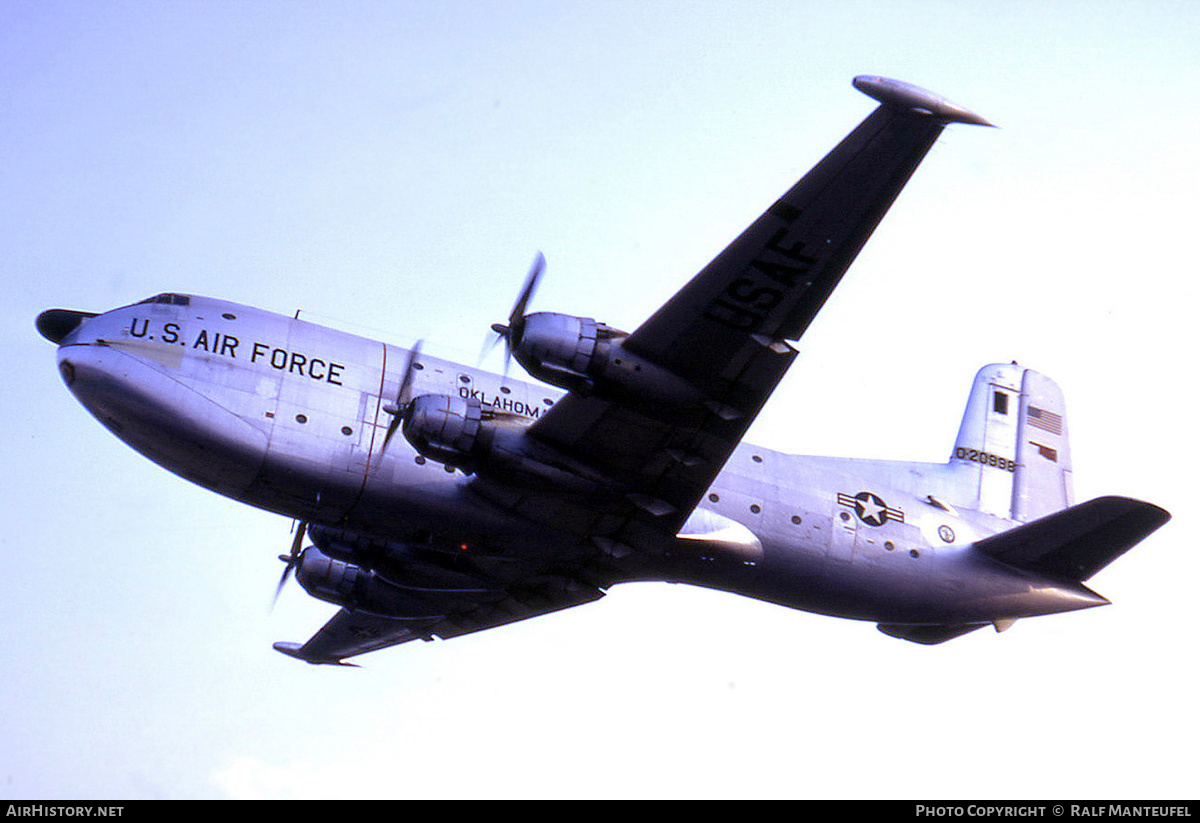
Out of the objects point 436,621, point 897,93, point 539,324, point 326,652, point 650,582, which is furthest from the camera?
point 326,652

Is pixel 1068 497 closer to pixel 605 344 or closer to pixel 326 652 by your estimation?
pixel 605 344

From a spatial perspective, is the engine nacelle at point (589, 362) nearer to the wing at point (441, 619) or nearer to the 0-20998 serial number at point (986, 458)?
the wing at point (441, 619)

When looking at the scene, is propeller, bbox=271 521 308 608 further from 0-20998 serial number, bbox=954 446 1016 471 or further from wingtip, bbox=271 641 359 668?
0-20998 serial number, bbox=954 446 1016 471

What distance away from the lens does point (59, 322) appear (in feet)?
77.5

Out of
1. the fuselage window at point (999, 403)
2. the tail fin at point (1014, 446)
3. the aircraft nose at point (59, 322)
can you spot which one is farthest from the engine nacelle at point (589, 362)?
the fuselage window at point (999, 403)

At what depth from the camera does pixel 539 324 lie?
20547 mm

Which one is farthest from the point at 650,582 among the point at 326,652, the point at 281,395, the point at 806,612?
the point at 326,652

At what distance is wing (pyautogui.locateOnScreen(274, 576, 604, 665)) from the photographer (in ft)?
87.3

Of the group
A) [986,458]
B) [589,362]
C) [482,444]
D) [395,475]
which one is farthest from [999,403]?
[395,475]

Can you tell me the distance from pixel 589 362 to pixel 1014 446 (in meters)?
16.1

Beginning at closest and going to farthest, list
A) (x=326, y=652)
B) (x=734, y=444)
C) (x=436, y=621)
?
(x=734, y=444), (x=436, y=621), (x=326, y=652)

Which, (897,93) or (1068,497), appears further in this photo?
(1068,497)

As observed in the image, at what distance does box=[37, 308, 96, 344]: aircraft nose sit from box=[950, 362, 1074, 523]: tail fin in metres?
19.8

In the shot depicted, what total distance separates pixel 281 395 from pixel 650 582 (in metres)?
8.45
